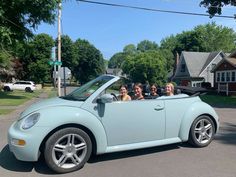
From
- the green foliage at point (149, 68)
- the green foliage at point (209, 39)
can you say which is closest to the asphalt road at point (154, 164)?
the green foliage at point (149, 68)

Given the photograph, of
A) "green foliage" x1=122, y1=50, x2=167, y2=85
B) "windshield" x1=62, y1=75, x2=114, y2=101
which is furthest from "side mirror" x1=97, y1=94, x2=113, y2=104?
"green foliage" x1=122, y1=50, x2=167, y2=85

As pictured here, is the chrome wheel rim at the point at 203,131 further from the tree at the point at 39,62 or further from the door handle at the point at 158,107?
the tree at the point at 39,62

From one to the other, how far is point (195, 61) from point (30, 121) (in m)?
58.9

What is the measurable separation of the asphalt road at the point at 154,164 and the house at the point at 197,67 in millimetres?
52852

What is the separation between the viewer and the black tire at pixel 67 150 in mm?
5719

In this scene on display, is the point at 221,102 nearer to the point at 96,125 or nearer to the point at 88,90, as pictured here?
the point at 88,90

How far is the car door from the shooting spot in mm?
6254

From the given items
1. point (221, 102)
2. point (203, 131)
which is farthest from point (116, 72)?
point (221, 102)

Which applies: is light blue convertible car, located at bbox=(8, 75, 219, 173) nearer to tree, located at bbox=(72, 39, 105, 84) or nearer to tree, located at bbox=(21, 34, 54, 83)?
tree, located at bbox=(21, 34, 54, 83)

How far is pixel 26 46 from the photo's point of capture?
28.3 m

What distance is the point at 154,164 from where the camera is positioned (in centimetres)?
623

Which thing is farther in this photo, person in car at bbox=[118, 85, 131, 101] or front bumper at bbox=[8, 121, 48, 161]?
person in car at bbox=[118, 85, 131, 101]

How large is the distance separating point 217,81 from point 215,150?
1614 inches

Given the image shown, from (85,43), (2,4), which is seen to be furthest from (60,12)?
(85,43)
